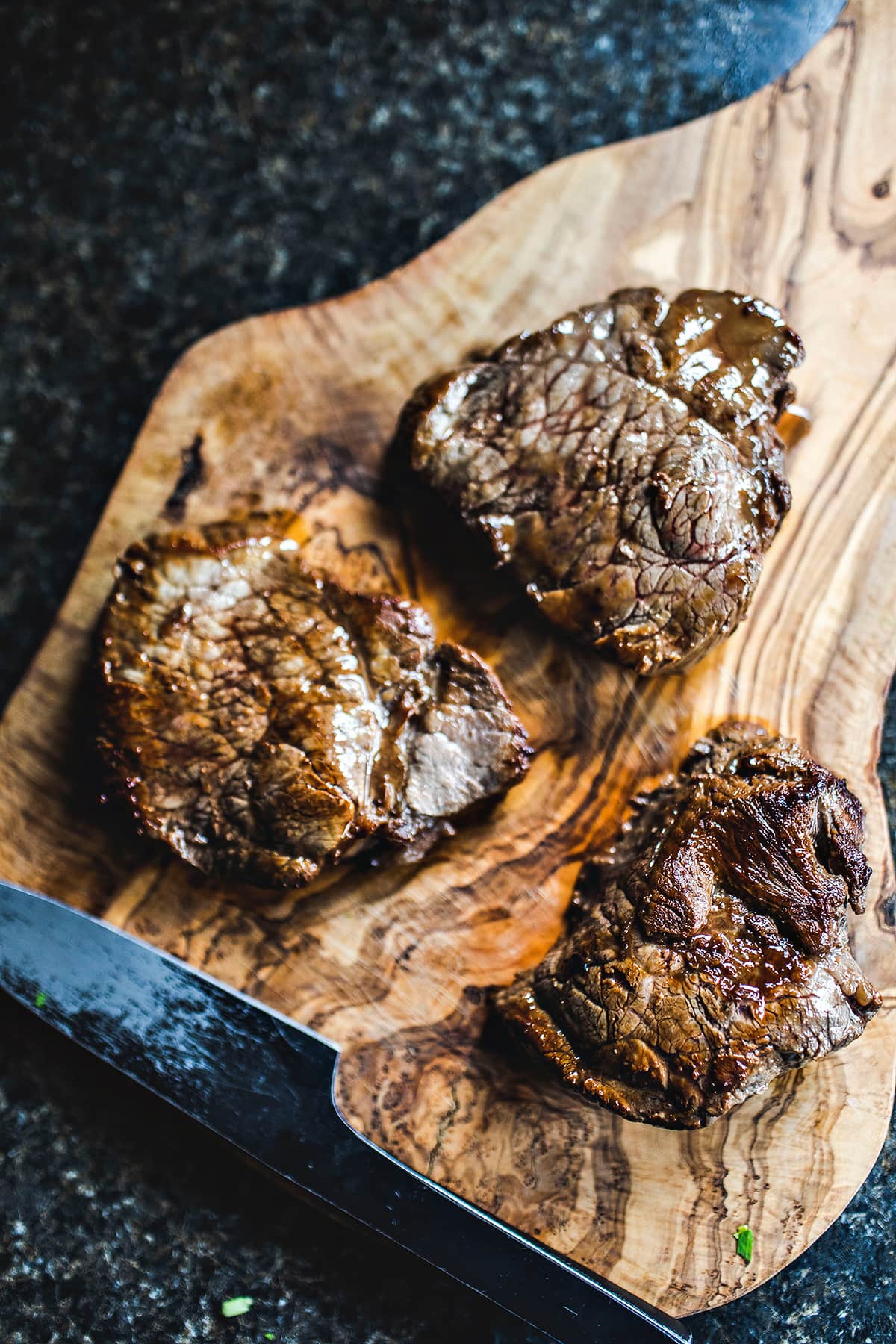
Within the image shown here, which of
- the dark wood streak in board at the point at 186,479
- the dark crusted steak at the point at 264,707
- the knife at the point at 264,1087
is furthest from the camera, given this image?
the dark wood streak in board at the point at 186,479

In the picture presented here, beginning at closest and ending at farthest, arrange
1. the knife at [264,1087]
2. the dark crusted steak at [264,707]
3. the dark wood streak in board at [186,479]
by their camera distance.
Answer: the knife at [264,1087] < the dark crusted steak at [264,707] < the dark wood streak in board at [186,479]

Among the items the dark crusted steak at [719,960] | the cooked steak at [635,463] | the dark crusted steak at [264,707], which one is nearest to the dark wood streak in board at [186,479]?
the dark crusted steak at [264,707]

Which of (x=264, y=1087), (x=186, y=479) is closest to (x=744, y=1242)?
(x=264, y=1087)

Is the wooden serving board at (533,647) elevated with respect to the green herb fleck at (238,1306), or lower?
elevated

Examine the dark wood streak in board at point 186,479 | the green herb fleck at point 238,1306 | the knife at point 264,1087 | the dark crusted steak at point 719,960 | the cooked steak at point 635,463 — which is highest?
the cooked steak at point 635,463

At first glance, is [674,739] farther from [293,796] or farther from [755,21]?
[755,21]

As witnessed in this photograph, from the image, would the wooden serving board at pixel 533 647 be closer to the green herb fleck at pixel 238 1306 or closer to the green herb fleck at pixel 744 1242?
the green herb fleck at pixel 744 1242

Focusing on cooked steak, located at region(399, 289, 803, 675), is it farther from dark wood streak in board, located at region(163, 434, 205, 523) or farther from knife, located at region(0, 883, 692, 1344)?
knife, located at region(0, 883, 692, 1344)
